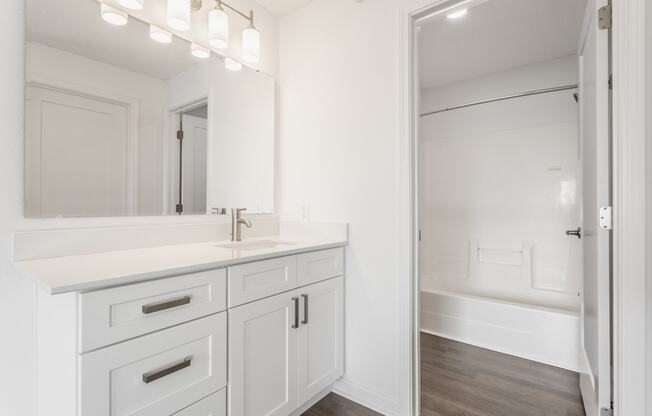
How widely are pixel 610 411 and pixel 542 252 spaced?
1892 mm

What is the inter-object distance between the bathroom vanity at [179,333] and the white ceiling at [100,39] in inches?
34.6

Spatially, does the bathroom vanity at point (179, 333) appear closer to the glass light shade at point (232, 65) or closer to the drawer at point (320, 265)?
the drawer at point (320, 265)

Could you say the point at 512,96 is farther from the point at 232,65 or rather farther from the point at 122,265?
the point at 122,265

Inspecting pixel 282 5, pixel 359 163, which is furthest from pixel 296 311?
pixel 282 5

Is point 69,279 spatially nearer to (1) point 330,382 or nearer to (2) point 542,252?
(1) point 330,382

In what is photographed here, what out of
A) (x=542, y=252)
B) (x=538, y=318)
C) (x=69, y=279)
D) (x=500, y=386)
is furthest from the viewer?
(x=542, y=252)

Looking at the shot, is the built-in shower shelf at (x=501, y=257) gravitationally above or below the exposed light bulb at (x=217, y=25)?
below

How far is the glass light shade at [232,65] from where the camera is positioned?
190 cm

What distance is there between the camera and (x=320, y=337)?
1.69m

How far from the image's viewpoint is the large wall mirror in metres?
1.23

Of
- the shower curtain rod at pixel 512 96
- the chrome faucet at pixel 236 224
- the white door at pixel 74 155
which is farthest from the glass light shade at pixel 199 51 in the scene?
the shower curtain rod at pixel 512 96

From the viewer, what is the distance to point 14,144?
1155 mm

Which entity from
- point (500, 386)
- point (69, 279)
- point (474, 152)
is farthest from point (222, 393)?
point (474, 152)

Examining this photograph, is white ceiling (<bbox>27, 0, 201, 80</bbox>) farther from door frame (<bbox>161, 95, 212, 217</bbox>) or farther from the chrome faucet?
the chrome faucet
